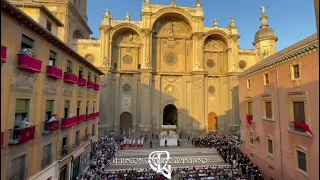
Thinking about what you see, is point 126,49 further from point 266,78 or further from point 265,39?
point 266,78

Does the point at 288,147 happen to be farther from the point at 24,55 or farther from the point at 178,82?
the point at 178,82

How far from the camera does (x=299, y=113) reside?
14336 millimetres

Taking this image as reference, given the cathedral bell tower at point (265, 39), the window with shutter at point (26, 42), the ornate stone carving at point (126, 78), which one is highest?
the cathedral bell tower at point (265, 39)

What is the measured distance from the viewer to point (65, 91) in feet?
48.9

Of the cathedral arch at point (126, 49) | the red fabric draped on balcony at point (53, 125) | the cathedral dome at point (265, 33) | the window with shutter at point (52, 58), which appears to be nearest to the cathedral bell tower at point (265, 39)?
the cathedral dome at point (265, 33)

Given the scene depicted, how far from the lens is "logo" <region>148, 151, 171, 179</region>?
18100mm

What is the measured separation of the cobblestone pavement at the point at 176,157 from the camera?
827 inches

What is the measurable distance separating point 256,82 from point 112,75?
22.0 meters

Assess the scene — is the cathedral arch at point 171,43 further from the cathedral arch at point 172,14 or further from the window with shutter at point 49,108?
the window with shutter at point 49,108

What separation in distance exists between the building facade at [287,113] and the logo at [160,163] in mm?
8253

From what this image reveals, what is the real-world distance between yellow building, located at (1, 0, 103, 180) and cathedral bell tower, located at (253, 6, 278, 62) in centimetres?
2653

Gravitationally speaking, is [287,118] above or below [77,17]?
below

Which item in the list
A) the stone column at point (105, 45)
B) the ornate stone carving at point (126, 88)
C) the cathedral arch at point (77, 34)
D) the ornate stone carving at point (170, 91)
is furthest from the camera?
the ornate stone carving at point (170, 91)

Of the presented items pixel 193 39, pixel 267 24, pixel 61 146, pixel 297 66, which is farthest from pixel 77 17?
pixel 297 66
